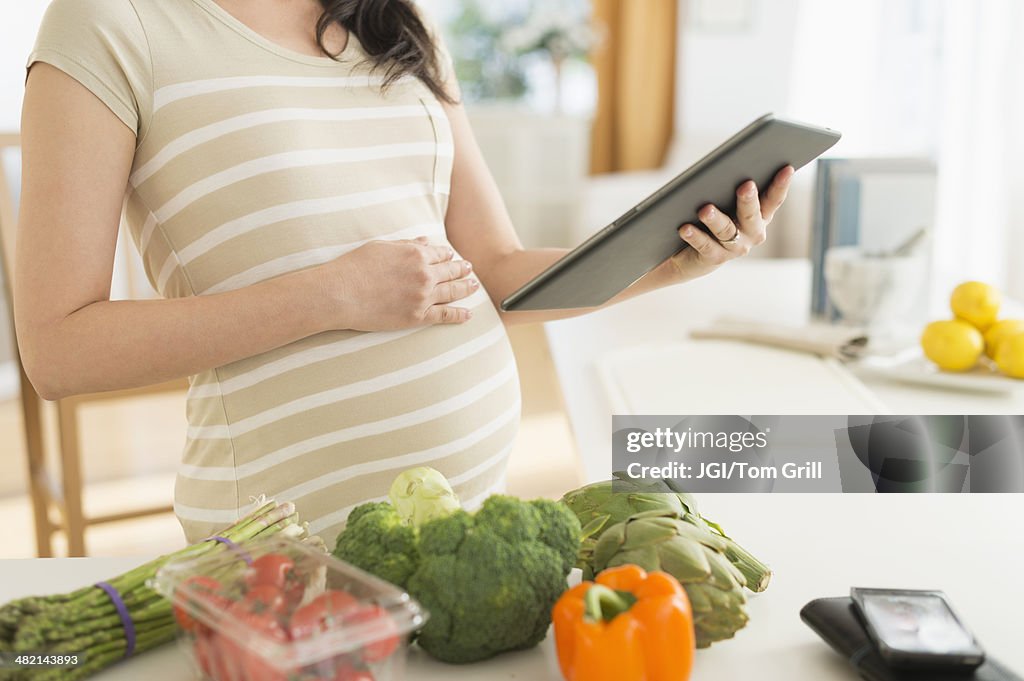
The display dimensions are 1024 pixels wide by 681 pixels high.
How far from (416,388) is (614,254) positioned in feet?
1.00

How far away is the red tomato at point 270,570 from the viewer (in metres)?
0.64

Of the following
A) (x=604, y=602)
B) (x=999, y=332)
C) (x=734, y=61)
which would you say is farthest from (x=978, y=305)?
(x=734, y=61)

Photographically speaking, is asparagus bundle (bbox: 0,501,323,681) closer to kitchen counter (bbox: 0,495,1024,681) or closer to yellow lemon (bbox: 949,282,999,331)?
kitchen counter (bbox: 0,495,1024,681)

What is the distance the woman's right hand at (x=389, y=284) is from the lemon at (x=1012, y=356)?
0.93 metres

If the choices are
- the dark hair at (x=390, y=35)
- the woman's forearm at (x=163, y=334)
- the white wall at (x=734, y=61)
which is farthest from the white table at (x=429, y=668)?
Answer: the white wall at (x=734, y=61)

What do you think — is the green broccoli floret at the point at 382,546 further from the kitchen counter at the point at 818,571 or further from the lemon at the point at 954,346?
the lemon at the point at 954,346

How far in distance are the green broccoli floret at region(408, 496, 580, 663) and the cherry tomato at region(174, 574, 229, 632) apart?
13 cm

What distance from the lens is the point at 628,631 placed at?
24.5 inches

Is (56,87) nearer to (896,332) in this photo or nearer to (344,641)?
(344,641)

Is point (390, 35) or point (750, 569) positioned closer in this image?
point (750, 569)

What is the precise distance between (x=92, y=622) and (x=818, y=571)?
61 cm

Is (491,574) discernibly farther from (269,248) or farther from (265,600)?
(269,248)

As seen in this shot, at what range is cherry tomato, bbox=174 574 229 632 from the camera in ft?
2.02

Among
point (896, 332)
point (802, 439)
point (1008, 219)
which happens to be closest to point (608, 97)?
point (1008, 219)
